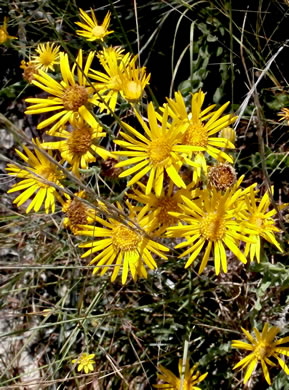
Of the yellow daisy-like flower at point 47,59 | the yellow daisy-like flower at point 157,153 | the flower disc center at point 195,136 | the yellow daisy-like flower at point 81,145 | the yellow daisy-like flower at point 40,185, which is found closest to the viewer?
the yellow daisy-like flower at point 157,153

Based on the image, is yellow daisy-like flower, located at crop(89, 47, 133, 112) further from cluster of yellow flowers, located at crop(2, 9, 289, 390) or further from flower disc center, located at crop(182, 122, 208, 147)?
flower disc center, located at crop(182, 122, 208, 147)

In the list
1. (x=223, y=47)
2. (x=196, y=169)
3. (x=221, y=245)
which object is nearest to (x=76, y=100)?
(x=196, y=169)

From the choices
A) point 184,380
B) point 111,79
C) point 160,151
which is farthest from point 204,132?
point 184,380

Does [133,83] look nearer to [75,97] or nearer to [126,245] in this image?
[75,97]

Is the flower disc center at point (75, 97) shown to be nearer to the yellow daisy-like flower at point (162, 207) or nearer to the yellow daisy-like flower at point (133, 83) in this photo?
the yellow daisy-like flower at point (133, 83)

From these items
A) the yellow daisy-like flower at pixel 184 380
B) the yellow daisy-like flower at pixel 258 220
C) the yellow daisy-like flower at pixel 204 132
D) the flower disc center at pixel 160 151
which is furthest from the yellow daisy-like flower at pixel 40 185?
the yellow daisy-like flower at pixel 184 380

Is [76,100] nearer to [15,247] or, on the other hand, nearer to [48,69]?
[48,69]

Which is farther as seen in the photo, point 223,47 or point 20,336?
point 20,336
